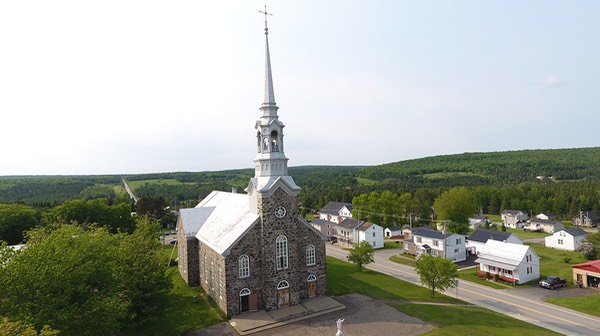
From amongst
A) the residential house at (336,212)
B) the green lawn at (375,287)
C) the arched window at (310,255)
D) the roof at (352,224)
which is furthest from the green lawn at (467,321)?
the residential house at (336,212)

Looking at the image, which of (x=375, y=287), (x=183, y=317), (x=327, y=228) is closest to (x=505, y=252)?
(x=375, y=287)

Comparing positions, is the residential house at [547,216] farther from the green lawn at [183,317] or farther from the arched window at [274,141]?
the green lawn at [183,317]

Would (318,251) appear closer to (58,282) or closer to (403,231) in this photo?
(58,282)

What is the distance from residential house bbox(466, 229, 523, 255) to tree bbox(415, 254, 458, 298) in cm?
2166

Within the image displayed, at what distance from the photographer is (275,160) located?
3031 centimetres

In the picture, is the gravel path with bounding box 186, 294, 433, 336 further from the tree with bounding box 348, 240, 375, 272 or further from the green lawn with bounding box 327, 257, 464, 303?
the tree with bounding box 348, 240, 375, 272

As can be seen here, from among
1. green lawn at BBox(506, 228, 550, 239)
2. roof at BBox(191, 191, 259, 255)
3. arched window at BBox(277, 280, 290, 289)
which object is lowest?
green lawn at BBox(506, 228, 550, 239)

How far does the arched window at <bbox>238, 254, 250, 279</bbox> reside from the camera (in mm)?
28406

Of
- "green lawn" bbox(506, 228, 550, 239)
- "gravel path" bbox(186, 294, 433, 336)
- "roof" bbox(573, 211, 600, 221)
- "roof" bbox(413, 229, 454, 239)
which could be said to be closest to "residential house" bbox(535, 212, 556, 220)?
"roof" bbox(573, 211, 600, 221)

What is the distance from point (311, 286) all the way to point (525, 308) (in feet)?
63.9

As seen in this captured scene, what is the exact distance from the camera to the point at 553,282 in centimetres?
3725

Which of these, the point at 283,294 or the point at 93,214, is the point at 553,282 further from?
the point at 93,214

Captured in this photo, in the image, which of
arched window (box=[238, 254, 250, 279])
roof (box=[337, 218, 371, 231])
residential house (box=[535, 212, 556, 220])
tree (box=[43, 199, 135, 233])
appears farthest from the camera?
residential house (box=[535, 212, 556, 220])

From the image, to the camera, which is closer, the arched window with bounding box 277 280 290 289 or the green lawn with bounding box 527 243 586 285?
the arched window with bounding box 277 280 290 289
